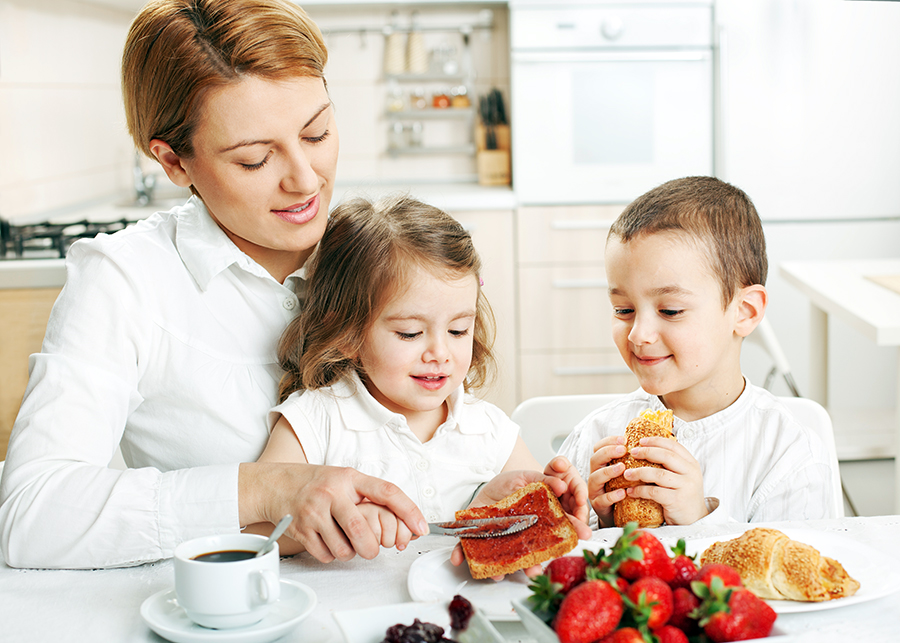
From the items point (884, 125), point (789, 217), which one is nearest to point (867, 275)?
point (789, 217)

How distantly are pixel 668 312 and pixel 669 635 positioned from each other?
2.11 ft

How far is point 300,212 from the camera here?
109 centimetres

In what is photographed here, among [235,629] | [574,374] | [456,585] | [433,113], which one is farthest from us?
[433,113]

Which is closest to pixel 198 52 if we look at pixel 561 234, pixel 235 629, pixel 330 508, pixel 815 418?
pixel 330 508

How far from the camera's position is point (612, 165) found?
3.32 m

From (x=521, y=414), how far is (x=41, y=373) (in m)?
0.83

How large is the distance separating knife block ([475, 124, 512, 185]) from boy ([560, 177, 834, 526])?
2341 millimetres

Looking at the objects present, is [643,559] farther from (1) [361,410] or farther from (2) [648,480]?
(1) [361,410]

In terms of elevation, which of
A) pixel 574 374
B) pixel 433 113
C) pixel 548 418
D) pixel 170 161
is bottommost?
pixel 574 374

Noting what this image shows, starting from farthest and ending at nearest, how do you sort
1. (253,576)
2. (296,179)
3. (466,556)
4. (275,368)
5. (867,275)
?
(867,275)
(275,368)
(296,179)
(466,556)
(253,576)

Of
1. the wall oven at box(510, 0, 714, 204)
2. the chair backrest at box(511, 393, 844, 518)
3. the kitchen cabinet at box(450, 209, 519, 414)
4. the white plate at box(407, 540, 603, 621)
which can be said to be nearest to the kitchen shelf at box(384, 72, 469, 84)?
the wall oven at box(510, 0, 714, 204)

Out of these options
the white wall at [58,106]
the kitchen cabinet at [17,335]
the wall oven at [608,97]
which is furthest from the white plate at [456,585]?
the wall oven at [608,97]

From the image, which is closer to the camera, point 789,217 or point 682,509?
point 682,509

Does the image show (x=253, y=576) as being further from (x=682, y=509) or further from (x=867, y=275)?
(x=867, y=275)
